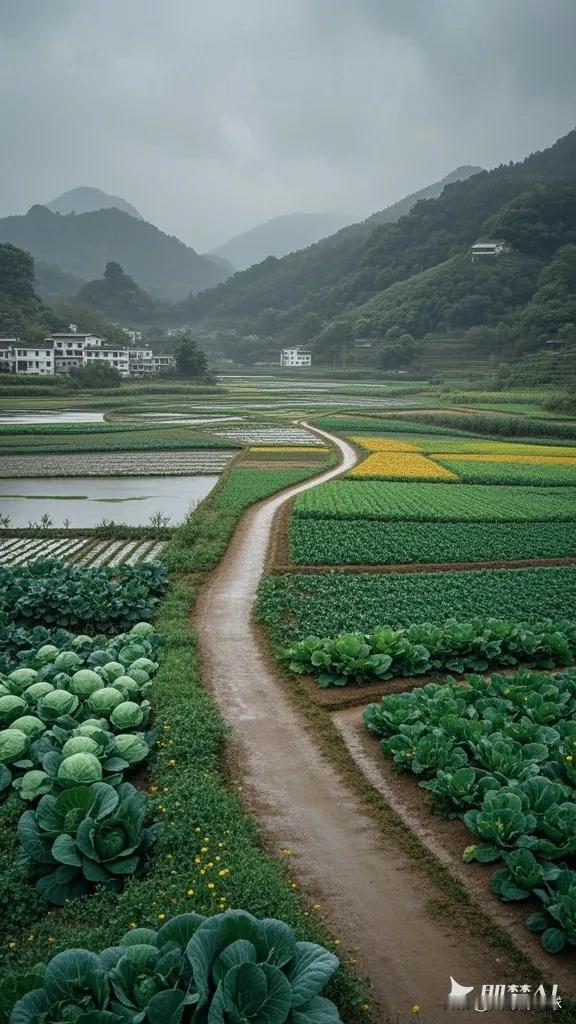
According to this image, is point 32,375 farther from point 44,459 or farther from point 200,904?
point 200,904

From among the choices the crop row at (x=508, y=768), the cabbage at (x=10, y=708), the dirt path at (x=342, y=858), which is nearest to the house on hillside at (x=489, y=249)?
the dirt path at (x=342, y=858)

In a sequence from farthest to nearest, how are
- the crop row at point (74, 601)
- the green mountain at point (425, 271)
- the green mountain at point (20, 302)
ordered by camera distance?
the green mountain at point (425, 271), the green mountain at point (20, 302), the crop row at point (74, 601)

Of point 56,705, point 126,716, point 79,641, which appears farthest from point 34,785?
point 79,641

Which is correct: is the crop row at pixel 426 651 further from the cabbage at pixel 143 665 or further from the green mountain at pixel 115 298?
the green mountain at pixel 115 298

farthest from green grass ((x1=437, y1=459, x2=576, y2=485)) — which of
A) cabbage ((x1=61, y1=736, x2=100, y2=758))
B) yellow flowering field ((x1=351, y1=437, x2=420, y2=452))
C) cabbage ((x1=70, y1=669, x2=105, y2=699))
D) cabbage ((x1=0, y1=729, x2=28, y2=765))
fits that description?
cabbage ((x1=0, y1=729, x2=28, y2=765))

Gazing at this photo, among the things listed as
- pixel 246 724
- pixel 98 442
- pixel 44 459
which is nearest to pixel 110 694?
pixel 246 724

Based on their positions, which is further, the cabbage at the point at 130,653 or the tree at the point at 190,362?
the tree at the point at 190,362

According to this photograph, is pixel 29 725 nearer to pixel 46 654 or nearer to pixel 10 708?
pixel 10 708
